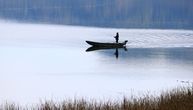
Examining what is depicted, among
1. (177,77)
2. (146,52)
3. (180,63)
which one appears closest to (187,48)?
(146,52)

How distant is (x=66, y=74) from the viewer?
2961 cm

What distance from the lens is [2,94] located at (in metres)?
20.5

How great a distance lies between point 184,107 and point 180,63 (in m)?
26.3

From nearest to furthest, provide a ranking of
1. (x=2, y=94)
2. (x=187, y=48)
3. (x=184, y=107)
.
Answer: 1. (x=184, y=107)
2. (x=2, y=94)
3. (x=187, y=48)

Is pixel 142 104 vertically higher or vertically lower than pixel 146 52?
higher

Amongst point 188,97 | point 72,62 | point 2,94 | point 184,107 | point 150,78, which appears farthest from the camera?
point 72,62

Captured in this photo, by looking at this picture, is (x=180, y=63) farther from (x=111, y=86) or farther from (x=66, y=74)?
(x=111, y=86)

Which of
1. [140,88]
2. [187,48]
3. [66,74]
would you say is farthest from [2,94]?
[187,48]

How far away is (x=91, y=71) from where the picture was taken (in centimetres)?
3184

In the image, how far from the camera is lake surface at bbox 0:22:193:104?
2200 cm

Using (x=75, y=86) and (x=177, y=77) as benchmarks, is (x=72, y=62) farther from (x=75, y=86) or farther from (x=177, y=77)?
(x=75, y=86)

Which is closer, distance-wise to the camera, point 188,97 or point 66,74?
point 188,97

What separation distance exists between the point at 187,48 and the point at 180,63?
12153 mm

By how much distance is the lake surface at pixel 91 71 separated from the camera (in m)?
22.0
